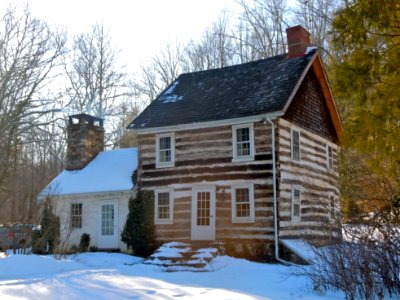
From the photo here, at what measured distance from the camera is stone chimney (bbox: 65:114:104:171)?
2564 cm

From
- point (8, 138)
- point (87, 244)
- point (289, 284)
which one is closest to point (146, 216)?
point (87, 244)

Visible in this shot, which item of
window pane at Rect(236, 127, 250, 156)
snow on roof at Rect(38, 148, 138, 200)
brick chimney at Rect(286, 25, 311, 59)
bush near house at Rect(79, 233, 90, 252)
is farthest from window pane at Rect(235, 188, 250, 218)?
Result: bush near house at Rect(79, 233, 90, 252)

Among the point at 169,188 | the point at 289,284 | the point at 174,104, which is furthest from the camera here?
the point at 174,104

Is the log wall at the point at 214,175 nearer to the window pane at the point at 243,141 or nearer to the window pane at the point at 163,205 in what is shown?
the window pane at the point at 243,141

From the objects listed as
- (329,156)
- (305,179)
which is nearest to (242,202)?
(305,179)

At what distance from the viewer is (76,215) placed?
23141 mm

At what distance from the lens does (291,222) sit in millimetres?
18156

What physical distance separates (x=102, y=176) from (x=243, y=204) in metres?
8.16

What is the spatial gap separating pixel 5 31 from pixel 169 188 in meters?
14.8

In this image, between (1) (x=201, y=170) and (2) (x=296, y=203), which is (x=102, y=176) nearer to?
(1) (x=201, y=170)

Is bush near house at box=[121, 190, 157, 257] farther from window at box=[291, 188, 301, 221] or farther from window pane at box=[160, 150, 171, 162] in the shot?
window at box=[291, 188, 301, 221]

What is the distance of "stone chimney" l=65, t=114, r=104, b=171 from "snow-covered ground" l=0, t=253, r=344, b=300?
9.56 metres

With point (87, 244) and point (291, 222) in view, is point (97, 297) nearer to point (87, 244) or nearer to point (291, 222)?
point (291, 222)

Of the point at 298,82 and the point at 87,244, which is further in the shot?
the point at 87,244
